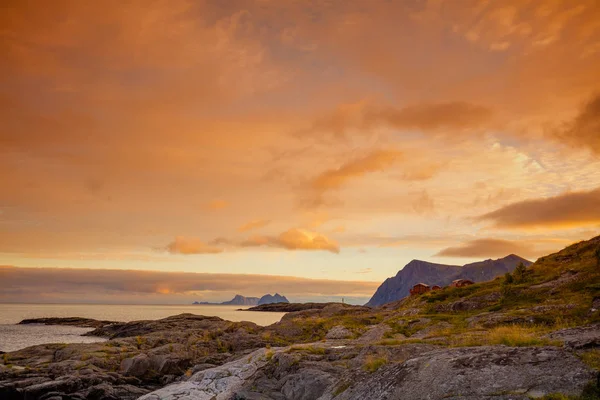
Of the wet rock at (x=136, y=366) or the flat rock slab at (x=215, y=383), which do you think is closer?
the flat rock slab at (x=215, y=383)

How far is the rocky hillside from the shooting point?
42.4ft

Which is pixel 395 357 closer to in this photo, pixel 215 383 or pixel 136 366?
pixel 215 383

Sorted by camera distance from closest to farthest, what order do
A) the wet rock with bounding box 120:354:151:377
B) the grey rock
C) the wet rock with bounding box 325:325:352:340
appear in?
1. the grey rock
2. the wet rock with bounding box 120:354:151:377
3. the wet rock with bounding box 325:325:352:340

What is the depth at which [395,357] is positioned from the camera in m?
21.1

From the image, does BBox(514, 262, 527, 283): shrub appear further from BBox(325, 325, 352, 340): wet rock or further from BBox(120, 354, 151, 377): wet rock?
BBox(120, 354, 151, 377): wet rock

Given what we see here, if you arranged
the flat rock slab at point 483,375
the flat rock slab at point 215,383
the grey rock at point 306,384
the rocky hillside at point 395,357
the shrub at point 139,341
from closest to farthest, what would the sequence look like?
1. the flat rock slab at point 483,375
2. the rocky hillside at point 395,357
3. the grey rock at point 306,384
4. the flat rock slab at point 215,383
5. the shrub at point 139,341

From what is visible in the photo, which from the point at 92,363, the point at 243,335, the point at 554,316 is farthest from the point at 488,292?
the point at 92,363

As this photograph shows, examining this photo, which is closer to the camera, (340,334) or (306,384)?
(306,384)

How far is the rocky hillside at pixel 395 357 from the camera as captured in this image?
1293 cm

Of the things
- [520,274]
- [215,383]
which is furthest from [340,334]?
[520,274]

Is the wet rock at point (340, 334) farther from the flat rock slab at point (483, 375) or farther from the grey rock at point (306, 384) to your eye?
the flat rock slab at point (483, 375)

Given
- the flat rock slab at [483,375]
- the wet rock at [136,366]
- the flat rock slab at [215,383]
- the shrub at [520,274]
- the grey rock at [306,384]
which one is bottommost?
the wet rock at [136,366]

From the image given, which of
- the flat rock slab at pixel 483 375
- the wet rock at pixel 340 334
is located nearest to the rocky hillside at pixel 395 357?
the flat rock slab at pixel 483 375

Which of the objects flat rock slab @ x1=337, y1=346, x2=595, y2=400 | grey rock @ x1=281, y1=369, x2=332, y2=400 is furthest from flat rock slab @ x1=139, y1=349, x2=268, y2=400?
flat rock slab @ x1=337, y1=346, x2=595, y2=400
